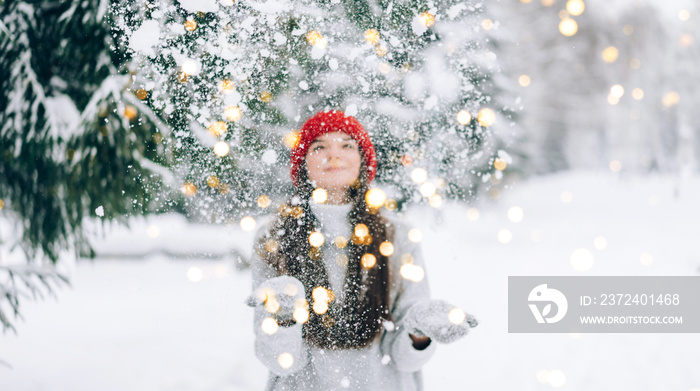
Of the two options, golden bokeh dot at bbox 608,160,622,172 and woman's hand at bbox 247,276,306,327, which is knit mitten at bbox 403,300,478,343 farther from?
golden bokeh dot at bbox 608,160,622,172

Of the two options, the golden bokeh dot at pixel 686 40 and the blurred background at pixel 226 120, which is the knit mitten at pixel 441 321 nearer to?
the blurred background at pixel 226 120

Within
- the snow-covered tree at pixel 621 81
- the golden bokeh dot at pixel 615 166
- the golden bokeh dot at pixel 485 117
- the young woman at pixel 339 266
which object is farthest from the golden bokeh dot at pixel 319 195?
the golden bokeh dot at pixel 615 166

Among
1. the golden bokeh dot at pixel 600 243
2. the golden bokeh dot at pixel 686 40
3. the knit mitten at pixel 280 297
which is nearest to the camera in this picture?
the knit mitten at pixel 280 297

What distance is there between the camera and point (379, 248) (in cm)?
111

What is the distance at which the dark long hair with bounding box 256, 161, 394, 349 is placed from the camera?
3.59 feet

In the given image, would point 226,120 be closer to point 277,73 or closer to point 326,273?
point 277,73

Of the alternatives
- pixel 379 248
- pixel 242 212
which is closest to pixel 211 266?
pixel 242 212

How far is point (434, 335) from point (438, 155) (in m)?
0.48

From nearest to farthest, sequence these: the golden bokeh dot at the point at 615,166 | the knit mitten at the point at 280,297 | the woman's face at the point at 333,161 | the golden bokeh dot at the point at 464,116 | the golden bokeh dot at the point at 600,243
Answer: the knit mitten at the point at 280,297 → the woman's face at the point at 333,161 → the golden bokeh dot at the point at 464,116 → the golden bokeh dot at the point at 600,243 → the golden bokeh dot at the point at 615,166

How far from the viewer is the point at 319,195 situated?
1108mm

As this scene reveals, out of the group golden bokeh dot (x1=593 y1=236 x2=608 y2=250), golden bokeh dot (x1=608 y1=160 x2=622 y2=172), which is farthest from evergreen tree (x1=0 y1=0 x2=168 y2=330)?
golden bokeh dot (x1=608 y1=160 x2=622 y2=172)

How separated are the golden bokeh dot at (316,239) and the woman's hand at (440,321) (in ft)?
0.89

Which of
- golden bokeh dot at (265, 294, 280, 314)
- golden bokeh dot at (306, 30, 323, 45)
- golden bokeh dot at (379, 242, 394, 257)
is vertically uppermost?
golden bokeh dot at (306, 30, 323, 45)

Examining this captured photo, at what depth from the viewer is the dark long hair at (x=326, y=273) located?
1094 mm
